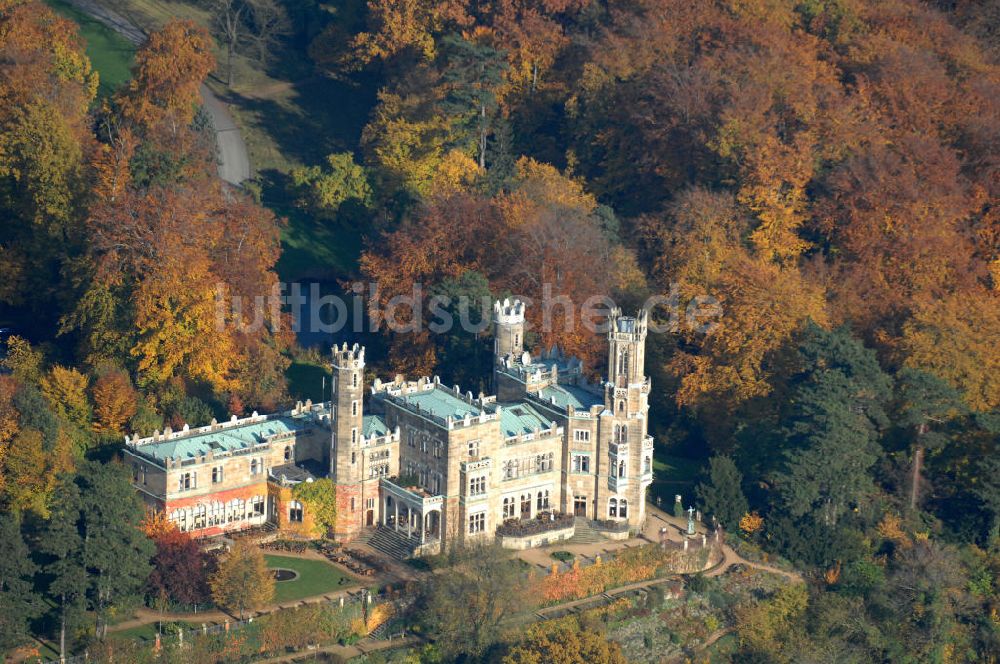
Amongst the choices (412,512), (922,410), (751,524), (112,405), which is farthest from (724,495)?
(112,405)

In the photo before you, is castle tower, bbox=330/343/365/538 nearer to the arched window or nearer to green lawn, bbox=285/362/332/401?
the arched window

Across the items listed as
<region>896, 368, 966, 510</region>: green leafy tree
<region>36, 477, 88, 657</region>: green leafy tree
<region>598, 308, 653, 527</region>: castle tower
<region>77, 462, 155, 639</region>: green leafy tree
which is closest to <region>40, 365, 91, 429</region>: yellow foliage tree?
<region>77, 462, 155, 639</region>: green leafy tree

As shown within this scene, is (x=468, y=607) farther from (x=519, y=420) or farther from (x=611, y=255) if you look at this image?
(x=611, y=255)

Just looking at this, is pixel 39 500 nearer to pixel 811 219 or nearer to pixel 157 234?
pixel 157 234

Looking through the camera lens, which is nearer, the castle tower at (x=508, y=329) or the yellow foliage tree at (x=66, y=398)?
the yellow foliage tree at (x=66, y=398)

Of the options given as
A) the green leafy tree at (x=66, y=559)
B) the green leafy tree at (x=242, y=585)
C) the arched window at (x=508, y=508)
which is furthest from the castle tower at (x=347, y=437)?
the green leafy tree at (x=66, y=559)

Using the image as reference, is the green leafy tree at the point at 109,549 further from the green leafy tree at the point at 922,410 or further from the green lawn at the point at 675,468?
the green leafy tree at the point at 922,410
